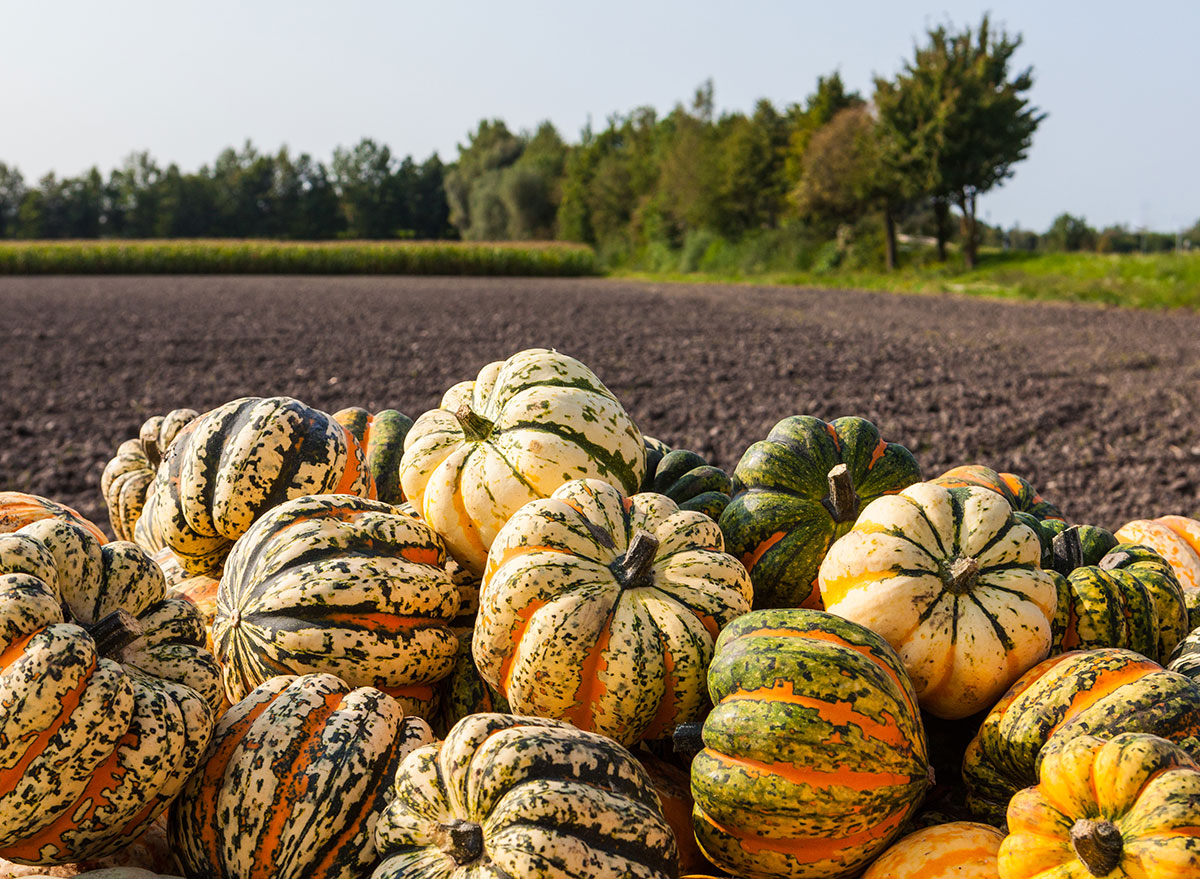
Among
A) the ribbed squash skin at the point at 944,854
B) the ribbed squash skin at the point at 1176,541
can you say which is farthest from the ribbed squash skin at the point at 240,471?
the ribbed squash skin at the point at 1176,541

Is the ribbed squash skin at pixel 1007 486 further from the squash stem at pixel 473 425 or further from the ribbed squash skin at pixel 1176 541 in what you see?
the squash stem at pixel 473 425

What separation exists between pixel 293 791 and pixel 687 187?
2380 inches

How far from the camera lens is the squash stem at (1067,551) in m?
2.30

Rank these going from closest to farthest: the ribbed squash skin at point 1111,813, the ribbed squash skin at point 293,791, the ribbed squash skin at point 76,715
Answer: the ribbed squash skin at point 1111,813
the ribbed squash skin at point 76,715
the ribbed squash skin at point 293,791

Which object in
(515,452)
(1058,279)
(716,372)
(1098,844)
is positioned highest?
(1058,279)

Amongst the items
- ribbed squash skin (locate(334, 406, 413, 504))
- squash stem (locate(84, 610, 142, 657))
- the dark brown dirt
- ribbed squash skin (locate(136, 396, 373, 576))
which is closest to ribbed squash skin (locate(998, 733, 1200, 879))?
squash stem (locate(84, 610, 142, 657))

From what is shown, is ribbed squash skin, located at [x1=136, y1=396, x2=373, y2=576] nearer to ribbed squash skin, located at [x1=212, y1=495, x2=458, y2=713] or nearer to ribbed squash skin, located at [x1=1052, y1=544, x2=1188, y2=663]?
ribbed squash skin, located at [x1=212, y1=495, x2=458, y2=713]

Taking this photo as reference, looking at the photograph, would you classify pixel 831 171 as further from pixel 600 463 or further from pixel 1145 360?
pixel 600 463

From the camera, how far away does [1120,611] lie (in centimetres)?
205

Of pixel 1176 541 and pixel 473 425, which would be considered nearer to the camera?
pixel 473 425

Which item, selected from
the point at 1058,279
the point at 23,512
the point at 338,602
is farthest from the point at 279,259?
the point at 338,602

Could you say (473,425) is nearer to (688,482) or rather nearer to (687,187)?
(688,482)

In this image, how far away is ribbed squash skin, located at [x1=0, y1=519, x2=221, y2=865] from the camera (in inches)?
60.8

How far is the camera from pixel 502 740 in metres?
1.57
